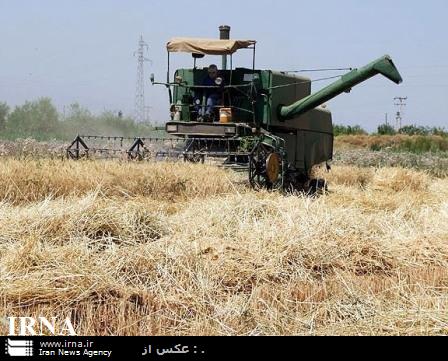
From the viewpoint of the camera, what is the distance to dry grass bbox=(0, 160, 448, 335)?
164 inches

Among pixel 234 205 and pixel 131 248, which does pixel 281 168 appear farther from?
pixel 131 248

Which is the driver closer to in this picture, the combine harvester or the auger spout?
the combine harvester

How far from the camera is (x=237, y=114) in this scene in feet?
42.6

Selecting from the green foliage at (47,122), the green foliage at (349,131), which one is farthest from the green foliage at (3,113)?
the green foliage at (349,131)

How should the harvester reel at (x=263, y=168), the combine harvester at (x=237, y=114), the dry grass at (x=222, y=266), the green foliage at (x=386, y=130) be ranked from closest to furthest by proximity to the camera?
1. the dry grass at (x=222, y=266)
2. the harvester reel at (x=263, y=168)
3. the combine harvester at (x=237, y=114)
4. the green foliage at (x=386, y=130)

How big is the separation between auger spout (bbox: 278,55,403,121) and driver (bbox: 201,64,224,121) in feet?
3.98

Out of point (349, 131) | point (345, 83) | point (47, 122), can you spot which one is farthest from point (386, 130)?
point (345, 83)

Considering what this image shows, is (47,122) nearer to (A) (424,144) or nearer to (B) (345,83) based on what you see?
(A) (424,144)

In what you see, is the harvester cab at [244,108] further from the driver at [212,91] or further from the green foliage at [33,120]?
the green foliage at [33,120]

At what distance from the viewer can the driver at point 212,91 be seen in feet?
42.0

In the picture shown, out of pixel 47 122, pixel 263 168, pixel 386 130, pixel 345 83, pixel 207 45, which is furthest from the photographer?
pixel 386 130

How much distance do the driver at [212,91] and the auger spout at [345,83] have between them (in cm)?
121

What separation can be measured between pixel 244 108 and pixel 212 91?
672mm
